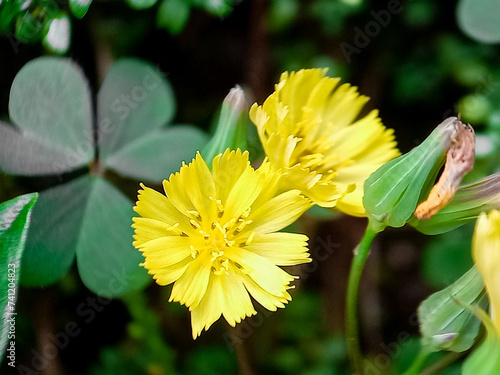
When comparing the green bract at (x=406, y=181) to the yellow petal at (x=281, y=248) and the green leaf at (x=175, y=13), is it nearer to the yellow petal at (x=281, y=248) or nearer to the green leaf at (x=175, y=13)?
the yellow petal at (x=281, y=248)

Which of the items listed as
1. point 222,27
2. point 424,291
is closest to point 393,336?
point 424,291

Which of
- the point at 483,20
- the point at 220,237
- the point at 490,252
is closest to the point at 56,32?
the point at 220,237

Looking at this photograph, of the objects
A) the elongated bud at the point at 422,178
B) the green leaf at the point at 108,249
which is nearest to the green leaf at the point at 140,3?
the green leaf at the point at 108,249

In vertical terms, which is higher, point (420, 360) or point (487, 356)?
point (487, 356)

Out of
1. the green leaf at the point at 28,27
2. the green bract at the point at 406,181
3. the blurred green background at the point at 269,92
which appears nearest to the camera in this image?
the green bract at the point at 406,181

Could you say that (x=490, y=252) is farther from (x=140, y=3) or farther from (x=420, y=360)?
(x=140, y=3)

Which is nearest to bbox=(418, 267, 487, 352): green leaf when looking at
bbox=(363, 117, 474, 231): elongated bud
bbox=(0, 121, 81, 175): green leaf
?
bbox=(363, 117, 474, 231): elongated bud

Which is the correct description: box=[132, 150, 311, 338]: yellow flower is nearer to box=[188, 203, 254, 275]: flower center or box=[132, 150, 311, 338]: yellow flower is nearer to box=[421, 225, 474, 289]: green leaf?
box=[188, 203, 254, 275]: flower center
